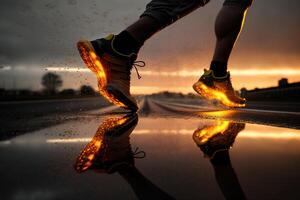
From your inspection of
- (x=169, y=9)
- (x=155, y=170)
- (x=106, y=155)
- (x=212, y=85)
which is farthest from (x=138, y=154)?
(x=212, y=85)

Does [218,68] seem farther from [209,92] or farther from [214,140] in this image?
[214,140]

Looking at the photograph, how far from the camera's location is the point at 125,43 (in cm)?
285

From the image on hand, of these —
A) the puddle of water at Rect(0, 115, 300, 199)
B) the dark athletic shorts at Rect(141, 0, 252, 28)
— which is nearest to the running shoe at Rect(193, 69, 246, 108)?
Answer: the dark athletic shorts at Rect(141, 0, 252, 28)

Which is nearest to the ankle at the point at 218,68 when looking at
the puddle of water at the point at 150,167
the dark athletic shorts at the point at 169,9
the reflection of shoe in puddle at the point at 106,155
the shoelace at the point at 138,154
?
the dark athletic shorts at the point at 169,9

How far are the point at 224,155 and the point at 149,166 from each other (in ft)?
1.12

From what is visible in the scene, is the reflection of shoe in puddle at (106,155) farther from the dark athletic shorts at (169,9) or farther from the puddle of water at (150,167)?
the dark athletic shorts at (169,9)

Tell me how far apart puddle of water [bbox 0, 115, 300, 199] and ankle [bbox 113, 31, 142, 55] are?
1.34 m

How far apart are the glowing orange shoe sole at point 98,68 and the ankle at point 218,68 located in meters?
1.10

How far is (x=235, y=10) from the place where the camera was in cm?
320

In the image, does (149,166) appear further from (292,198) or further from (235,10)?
(235,10)

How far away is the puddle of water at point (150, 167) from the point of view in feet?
2.42

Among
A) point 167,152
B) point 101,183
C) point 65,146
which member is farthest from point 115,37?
point 101,183

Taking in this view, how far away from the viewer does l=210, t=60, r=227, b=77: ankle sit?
3381 mm

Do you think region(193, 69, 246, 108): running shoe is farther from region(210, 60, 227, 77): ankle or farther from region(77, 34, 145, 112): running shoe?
region(77, 34, 145, 112): running shoe
